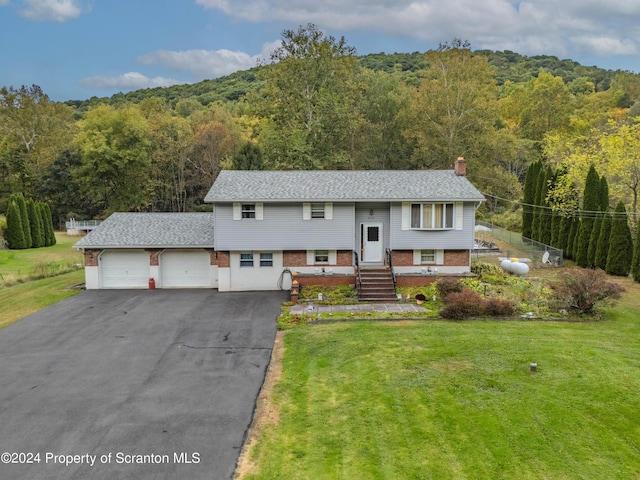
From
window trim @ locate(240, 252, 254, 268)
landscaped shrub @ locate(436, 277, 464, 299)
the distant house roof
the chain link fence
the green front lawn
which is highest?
the distant house roof

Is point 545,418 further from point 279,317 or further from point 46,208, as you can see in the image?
point 46,208

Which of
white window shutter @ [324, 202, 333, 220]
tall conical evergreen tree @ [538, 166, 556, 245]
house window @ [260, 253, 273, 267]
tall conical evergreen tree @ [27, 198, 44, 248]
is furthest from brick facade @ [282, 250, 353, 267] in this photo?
tall conical evergreen tree @ [27, 198, 44, 248]

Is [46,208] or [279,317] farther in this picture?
[46,208]

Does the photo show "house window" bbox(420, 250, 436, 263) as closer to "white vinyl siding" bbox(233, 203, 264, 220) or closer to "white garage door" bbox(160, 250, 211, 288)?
"white vinyl siding" bbox(233, 203, 264, 220)

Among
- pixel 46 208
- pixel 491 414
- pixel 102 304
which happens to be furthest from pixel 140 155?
pixel 491 414

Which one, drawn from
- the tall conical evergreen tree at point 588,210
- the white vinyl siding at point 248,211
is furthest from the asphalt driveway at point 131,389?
the tall conical evergreen tree at point 588,210

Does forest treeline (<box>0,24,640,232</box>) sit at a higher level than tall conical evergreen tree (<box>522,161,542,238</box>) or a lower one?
higher

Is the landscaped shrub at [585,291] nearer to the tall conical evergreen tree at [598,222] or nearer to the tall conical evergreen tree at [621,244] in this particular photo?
the tall conical evergreen tree at [621,244]
